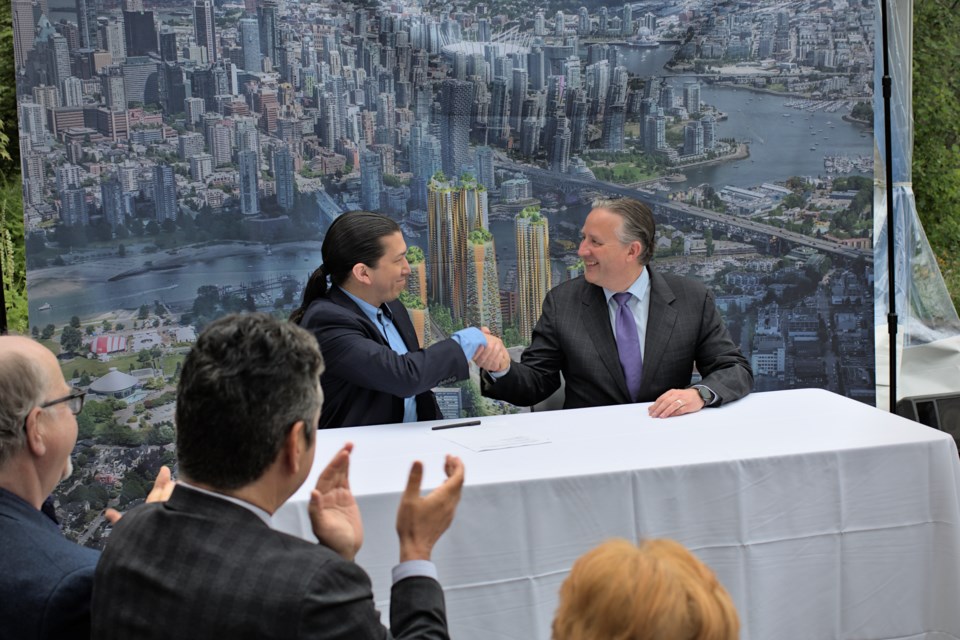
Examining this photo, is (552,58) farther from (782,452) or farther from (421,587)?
(421,587)

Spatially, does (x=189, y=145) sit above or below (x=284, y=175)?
above

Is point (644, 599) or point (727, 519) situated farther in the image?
point (727, 519)

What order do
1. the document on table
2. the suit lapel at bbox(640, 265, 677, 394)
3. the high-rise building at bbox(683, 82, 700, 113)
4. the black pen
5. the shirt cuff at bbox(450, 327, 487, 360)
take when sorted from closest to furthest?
the document on table < the black pen < the shirt cuff at bbox(450, 327, 487, 360) < the suit lapel at bbox(640, 265, 677, 394) < the high-rise building at bbox(683, 82, 700, 113)

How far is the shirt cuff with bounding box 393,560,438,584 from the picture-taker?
1.44m

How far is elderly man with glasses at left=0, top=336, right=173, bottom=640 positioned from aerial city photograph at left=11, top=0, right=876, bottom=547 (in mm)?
2517

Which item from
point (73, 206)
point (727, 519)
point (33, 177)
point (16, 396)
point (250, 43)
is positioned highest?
point (250, 43)

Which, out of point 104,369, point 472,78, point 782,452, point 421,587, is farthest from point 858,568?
point 104,369

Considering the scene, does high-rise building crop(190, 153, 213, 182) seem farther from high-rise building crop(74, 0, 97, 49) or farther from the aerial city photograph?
high-rise building crop(74, 0, 97, 49)

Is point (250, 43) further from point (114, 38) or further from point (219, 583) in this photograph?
point (219, 583)

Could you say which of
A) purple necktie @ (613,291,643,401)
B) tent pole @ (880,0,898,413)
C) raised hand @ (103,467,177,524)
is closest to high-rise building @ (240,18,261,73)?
purple necktie @ (613,291,643,401)

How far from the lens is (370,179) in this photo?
4227 millimetres

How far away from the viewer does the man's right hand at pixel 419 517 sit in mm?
1490

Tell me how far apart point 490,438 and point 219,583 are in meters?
1.47

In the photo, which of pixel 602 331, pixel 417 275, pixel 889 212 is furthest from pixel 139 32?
pixel 889 212
